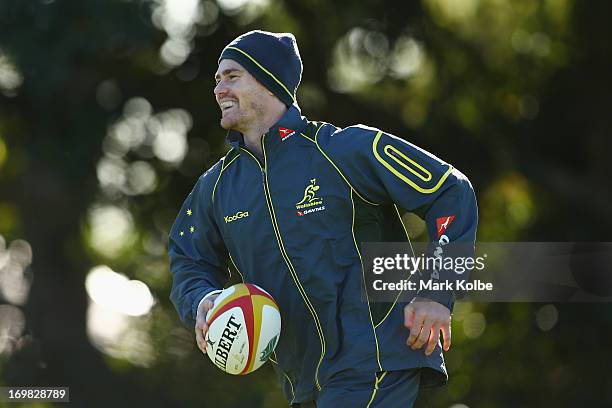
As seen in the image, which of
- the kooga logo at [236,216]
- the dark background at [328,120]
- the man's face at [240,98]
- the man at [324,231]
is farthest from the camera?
the dark background at [328,120]

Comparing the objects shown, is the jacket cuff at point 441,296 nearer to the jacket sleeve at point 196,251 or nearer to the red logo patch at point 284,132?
the red logo patch at point 284,132

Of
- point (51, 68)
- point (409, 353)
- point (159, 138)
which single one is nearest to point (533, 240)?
point (159, 138)

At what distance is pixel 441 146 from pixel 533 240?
5.72 ft

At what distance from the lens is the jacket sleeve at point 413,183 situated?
6223 mm

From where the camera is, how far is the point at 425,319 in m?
6.02

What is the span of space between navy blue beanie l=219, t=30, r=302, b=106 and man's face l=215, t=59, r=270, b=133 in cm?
4

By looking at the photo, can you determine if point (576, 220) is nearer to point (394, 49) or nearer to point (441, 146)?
point (441, 146)

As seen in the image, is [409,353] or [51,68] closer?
[409,353]

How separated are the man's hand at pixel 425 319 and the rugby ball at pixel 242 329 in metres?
0.64

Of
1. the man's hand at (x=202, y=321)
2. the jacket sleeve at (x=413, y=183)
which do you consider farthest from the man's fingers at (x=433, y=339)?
the man's hand at (x=202, y=321)

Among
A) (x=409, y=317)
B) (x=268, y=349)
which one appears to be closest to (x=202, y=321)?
(x=268, y=349)

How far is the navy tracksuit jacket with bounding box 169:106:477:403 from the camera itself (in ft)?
20.5

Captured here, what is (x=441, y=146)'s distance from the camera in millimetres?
17172

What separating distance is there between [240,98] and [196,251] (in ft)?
2.63
